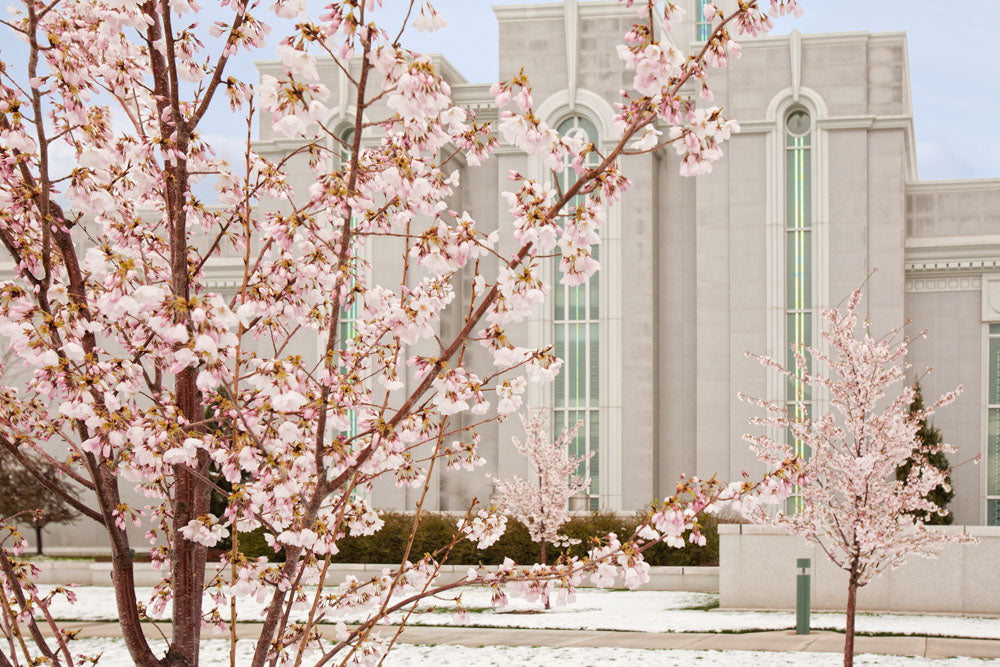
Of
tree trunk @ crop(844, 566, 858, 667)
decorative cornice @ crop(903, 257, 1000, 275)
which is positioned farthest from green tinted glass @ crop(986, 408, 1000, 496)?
tree trunk @ crop(844, 566, 858, 667)

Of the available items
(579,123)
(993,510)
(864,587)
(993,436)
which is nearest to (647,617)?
(864,587)

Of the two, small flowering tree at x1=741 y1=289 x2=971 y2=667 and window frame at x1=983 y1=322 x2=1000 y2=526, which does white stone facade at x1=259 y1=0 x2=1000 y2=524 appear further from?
small flowering tree at x1=741 y1=289 x2=971 y2=667

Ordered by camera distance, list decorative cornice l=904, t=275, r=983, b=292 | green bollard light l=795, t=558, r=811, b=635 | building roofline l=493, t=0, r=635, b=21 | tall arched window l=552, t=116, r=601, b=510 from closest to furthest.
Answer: green bollard light l=795, t=558, r=811, b=635, decorative cornice l=904, t=275, r=983, b=292, tall arched window l=552, t=116, r=601, b=510, building roofline l=493, t=0, r=635, b=21

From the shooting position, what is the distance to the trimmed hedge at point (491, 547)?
21.7 meters

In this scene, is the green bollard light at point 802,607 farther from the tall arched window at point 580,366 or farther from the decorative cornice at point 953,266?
the decorative cornice at point 953,266

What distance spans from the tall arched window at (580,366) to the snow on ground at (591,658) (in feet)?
51.1

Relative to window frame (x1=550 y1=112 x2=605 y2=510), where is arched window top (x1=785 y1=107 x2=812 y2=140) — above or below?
above

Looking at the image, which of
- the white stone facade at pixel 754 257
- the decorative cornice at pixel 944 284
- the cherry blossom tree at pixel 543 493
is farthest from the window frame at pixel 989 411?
the cherry blossom tree at pixel 543 493

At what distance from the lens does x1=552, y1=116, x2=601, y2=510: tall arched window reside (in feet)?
94.2

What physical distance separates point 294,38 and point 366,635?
211 centimetres

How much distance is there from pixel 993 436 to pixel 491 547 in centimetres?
1386

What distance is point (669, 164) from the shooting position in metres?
29.7

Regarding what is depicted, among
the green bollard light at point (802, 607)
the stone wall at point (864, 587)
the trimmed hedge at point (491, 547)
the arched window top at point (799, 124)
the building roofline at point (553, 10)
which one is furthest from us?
the building roofline at point (553, 10)

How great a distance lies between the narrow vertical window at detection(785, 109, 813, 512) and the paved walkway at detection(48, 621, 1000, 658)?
46.0 feet
